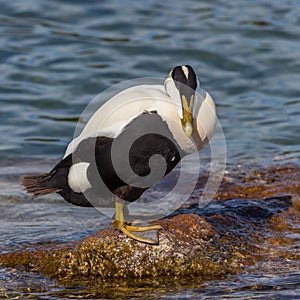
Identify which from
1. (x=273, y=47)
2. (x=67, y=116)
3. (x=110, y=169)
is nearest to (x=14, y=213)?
(x=110, y=169)

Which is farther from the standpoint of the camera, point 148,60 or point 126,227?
point 148,60

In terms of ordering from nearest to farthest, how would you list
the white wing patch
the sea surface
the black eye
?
the black eye, the white wing patch, the sea surface

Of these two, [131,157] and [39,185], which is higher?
[131,157]

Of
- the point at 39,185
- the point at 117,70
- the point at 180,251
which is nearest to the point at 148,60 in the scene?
the point at 117,70

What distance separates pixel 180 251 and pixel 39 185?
1167mm

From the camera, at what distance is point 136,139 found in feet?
16.5

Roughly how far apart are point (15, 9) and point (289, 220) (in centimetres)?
907

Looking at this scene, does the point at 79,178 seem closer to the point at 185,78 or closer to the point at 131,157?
the point at 131,157

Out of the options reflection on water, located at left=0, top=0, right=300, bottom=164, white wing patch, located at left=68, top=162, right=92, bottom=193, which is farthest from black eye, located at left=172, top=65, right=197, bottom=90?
reflection on water, located at left=0, top=0, right=300, bottom=164

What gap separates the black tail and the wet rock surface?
39 centimetres

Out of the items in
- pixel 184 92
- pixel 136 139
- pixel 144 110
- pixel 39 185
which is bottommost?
pixel 39 185

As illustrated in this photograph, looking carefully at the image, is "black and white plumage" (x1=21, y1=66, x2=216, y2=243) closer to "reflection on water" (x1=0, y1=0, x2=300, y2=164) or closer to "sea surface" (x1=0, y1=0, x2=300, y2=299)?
"sea surface" (x1=0, y1=0, x2=300, y2=299)

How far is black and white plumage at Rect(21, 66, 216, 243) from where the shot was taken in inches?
197

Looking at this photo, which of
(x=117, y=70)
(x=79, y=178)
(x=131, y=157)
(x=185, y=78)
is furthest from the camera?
(x=117, y=70)
